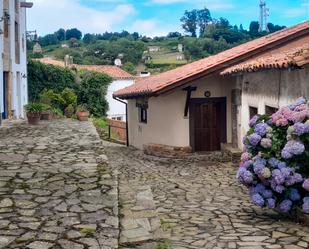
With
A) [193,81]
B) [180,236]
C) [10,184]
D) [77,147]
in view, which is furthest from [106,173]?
[193,81]

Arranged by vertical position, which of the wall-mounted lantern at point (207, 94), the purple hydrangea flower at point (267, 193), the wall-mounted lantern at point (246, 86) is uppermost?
the wall-mounted lantern at point (246, 86)

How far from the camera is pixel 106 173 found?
25.1 feet

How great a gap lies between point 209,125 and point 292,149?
9868 millimetres

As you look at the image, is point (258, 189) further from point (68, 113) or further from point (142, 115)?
point (68, 113)

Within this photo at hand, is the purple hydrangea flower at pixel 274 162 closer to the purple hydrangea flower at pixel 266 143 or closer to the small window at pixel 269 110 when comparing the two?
the purple hydrangea flower at pixel 266 143

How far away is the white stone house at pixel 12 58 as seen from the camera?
2020cm

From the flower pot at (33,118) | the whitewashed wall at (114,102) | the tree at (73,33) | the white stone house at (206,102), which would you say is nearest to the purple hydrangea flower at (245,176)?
the white stone house at (206,102)

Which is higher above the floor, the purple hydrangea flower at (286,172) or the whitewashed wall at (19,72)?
the whitewashed wall at (19,72)

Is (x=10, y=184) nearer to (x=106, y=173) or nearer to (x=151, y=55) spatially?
(x=106, y=173)

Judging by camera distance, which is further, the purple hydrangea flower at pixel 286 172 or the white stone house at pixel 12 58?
the white stone house at pixel 12 58

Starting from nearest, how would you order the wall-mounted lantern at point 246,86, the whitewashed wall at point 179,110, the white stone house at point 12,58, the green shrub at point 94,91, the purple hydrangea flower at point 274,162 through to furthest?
the purple hydrangea flower at point 274,162, the wall-mounted lantern at point 246,86, the whitewashed wall at point 179,110, the white stone house at point 12,58, the green shrub at point 94,91

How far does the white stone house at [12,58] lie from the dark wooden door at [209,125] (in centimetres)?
833

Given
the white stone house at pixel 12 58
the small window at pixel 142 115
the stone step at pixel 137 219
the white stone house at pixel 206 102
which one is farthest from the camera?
the white stone house at pixel 12 58

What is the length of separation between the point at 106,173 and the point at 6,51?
15121 millimetres
